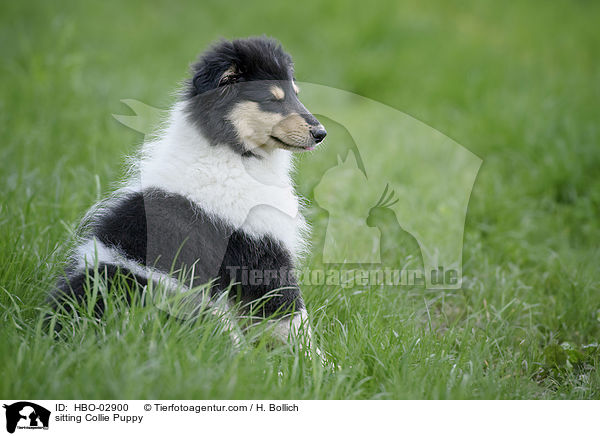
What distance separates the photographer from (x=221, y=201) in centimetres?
232

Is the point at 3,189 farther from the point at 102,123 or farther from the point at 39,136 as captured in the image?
the point at 102,123

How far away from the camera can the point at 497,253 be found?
3992 mm

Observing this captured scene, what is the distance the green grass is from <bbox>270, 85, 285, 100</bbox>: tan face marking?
42.5 inches

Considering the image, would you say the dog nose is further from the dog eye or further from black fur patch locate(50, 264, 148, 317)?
Result: black fur patch locate(50, 264, 148, 317)

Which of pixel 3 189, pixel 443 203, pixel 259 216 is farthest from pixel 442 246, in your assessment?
pixel 3 189

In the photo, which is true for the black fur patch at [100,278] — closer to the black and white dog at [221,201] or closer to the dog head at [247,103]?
the black and white dog at [221,201]

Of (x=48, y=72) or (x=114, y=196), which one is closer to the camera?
(x=114, y=196)

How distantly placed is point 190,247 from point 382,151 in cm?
386

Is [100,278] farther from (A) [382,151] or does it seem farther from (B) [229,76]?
(A) [382,151]

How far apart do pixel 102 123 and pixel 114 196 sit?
3.37m

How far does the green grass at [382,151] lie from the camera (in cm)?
210
